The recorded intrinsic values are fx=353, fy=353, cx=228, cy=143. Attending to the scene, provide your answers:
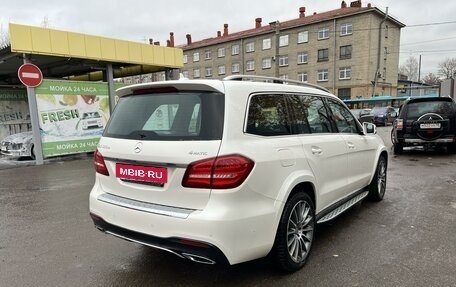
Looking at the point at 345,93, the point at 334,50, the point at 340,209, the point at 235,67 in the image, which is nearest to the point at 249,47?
the point at 235,67

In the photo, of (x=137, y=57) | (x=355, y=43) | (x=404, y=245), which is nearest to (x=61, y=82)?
(x=137, y=57)

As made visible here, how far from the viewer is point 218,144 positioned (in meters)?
2.70

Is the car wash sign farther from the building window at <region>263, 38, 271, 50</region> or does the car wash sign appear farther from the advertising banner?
the building window at <region>263, 38, 271, 50</region>

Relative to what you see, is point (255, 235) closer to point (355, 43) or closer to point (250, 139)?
point (250, 139)

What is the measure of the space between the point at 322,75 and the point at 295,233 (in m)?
44.1

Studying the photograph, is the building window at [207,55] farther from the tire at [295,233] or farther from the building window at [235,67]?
the tire at [295,233]

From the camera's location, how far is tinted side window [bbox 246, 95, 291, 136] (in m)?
3.02

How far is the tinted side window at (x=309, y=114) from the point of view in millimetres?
3611

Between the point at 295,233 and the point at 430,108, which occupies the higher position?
the point at 430,108

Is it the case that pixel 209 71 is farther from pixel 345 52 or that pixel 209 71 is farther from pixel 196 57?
pixel 345 52

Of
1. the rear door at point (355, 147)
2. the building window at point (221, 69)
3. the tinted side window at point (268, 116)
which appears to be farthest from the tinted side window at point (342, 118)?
the building window at point (221, 69)

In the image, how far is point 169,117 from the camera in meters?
3.11

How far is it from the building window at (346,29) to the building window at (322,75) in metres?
4.82

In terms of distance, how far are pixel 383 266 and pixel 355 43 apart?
4218cm
